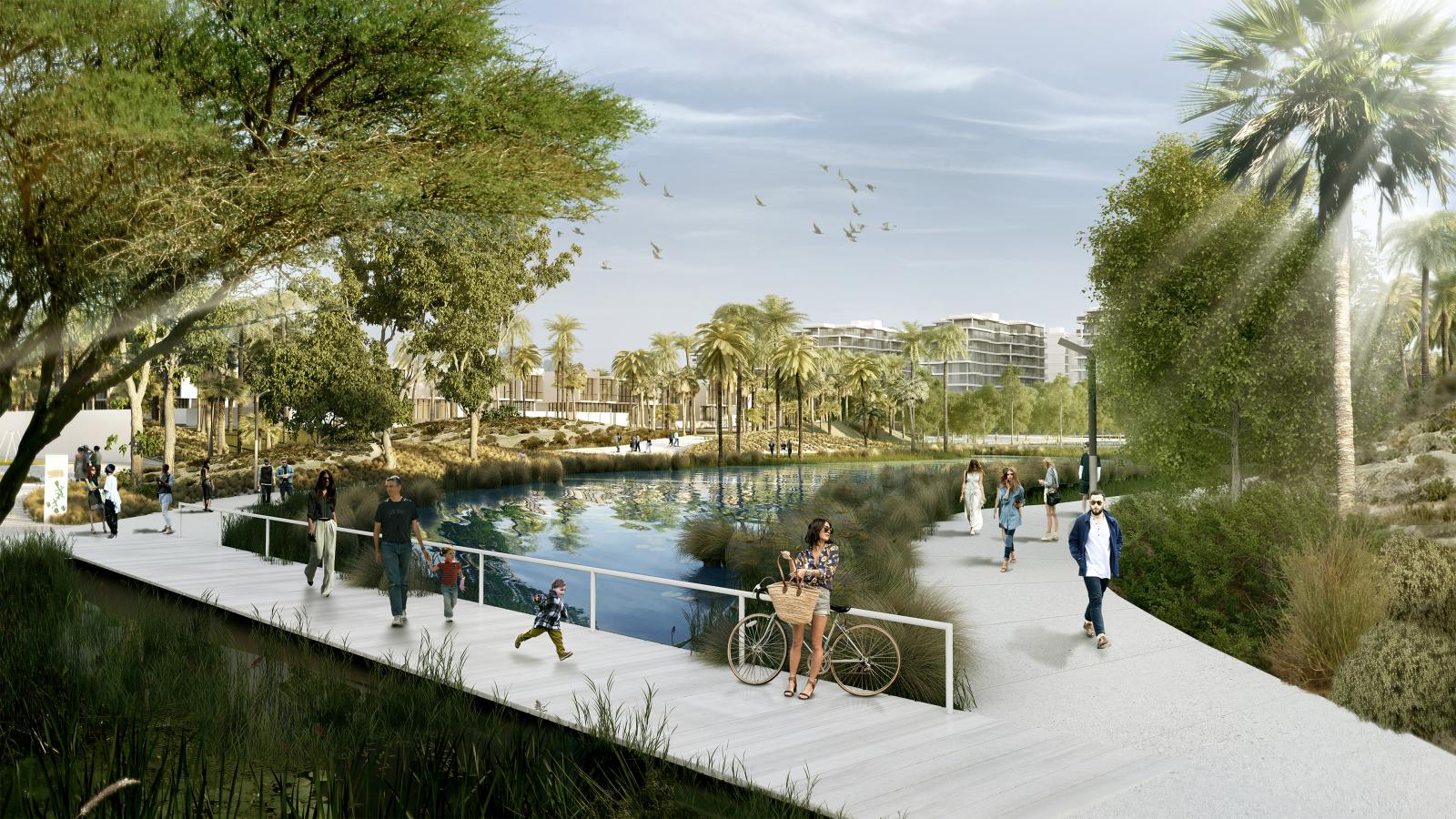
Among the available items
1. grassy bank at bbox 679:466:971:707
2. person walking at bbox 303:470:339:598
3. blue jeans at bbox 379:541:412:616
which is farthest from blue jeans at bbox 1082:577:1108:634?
person walking at bbox 303:470:339:598

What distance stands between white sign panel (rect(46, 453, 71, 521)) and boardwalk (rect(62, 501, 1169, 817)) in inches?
714

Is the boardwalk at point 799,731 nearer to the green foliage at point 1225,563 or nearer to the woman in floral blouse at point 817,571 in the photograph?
the woman in floral blouse at point 817,571

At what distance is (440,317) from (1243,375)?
3844cm

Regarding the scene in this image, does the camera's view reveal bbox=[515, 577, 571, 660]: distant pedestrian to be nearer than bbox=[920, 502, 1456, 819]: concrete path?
No

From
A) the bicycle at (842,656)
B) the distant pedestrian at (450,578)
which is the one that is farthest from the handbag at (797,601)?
the distant pedestrian at (450,578)

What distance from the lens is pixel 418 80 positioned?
15500mm

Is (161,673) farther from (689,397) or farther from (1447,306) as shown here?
(689,397)

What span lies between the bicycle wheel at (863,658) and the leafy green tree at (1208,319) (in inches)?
679

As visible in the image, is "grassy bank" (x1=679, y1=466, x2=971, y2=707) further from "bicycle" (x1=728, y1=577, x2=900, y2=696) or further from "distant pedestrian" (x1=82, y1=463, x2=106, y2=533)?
"distant pedestrian" (x1=82, y1=463, x2=106, y2=533)

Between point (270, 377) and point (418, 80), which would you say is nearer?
point (418, 80)

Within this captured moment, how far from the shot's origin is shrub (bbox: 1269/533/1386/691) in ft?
33.3

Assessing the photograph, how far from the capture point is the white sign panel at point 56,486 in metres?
26.9

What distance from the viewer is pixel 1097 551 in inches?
460

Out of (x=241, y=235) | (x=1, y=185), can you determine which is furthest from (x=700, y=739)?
(x=1, y=185)
